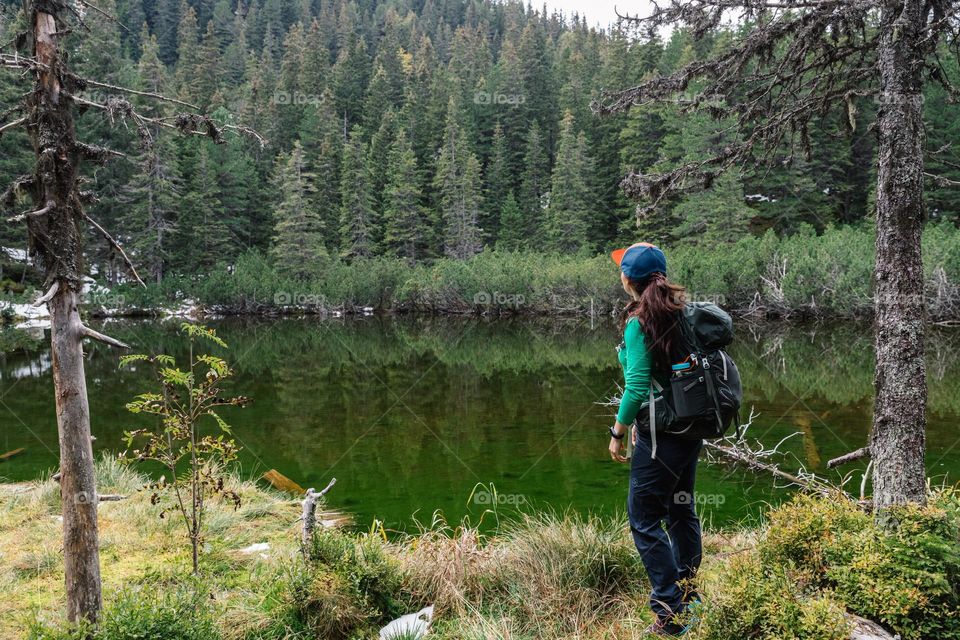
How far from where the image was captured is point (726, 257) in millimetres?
29406

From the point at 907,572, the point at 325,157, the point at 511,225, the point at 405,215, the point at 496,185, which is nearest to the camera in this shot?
Answer: the point at 907,572

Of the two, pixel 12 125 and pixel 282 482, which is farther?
pixel 282 482

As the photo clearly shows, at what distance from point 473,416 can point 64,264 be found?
9906 millimetres

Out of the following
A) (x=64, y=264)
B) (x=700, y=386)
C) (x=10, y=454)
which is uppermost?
(x=64, y=264)

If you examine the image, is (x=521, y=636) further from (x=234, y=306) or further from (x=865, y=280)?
(x=234, y=306)

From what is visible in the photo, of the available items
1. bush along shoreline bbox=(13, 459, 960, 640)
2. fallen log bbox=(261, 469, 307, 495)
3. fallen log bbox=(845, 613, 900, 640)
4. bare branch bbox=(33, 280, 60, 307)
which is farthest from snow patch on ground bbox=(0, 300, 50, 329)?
fallen log bbox=(845, 613, 900, 640)

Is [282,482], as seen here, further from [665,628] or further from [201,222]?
[201,222]

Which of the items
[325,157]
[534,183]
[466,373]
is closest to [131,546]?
[466,373]

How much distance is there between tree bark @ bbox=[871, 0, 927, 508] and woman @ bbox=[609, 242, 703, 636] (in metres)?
1.45

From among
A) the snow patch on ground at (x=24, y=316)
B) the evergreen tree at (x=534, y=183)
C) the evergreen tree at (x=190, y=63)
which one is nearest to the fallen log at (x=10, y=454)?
the snow patch on ground at (x=24, y=316)

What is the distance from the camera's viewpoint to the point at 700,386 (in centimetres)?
312

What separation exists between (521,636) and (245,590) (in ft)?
7.16

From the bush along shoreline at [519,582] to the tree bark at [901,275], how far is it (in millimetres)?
279

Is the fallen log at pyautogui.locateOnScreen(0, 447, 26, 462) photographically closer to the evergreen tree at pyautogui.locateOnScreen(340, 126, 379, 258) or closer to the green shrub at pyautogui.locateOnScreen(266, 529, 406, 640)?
the green shrub at pyautogui.locateOnScreen(266, 529, 406, 640)
